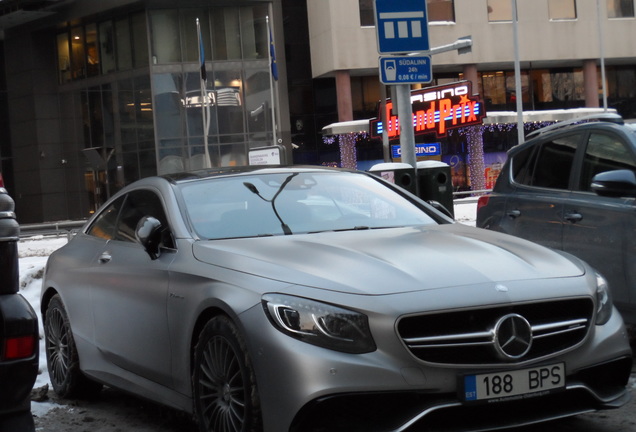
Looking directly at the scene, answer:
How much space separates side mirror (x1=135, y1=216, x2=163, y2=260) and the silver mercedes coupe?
11mm

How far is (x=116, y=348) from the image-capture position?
19.1 feet

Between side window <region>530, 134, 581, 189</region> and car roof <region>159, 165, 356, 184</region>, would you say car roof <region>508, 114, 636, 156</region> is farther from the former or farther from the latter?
car roof <region>159, 165, 356, 184</region>

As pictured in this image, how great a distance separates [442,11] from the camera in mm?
51406

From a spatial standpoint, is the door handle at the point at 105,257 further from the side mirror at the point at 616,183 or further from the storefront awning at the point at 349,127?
the storefront awning at the point at 349,127

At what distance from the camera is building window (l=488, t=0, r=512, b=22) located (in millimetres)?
52250

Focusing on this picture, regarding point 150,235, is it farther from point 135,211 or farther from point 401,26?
point 401,26

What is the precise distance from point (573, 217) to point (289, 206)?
2397mm

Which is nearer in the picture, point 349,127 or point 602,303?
point 602,303

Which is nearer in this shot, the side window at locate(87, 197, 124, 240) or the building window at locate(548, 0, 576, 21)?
the side window at locate(87, 197, 124, 240)

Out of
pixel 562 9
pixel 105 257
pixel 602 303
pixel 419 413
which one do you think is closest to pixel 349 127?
pixel 562 9

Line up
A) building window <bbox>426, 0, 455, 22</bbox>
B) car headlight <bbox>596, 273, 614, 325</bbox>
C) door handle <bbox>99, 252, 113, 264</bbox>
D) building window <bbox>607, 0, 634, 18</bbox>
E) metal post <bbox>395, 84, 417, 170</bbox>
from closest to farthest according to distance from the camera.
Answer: car headlight <bbox>596, 273, 614, 325</bbox>, door handle <bbox>99, 252, 113, 264</bbox>, metal post <bbox>395, 84, 417, 170</bbox>, building window <bbox>426, 0, 455, 22</bbox>, building window <bbox>607, 0, 634, 18</bbox>

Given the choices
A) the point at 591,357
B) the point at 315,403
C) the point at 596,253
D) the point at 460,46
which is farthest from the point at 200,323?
the point at 460,46

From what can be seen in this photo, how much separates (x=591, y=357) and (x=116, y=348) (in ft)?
8.92

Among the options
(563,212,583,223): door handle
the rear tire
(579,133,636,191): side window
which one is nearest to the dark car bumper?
the rear tire
